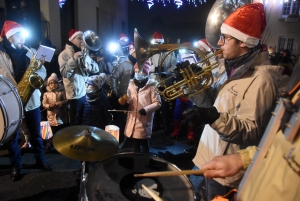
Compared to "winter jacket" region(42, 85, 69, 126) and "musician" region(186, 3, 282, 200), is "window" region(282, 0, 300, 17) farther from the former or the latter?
"musician" region(186, 3, 282, 200)

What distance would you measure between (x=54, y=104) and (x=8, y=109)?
2.54 meters

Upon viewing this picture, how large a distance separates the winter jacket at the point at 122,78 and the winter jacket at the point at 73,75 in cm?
63

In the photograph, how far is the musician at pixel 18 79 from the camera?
3.73 metres

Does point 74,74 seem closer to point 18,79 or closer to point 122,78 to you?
point 122,78

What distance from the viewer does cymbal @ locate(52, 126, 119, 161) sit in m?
2.24

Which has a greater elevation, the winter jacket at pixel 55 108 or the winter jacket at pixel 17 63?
the winter jacket at pixel 17 63

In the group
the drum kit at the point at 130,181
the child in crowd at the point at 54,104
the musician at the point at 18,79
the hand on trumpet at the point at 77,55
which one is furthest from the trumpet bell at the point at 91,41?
the drum kit at the point at 130,181

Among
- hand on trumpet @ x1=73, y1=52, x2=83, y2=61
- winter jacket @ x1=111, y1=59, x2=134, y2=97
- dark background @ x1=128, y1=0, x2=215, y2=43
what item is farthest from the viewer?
dark background @ x1=128, y1=0, x2=215, y2=43

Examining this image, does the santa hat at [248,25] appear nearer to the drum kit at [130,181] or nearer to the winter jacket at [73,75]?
the drum kit at [130,181]

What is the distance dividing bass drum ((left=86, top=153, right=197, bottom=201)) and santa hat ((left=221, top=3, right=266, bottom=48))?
1.25m

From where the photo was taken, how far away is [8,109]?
2.62 metres

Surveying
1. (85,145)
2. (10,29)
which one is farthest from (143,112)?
(10,29)

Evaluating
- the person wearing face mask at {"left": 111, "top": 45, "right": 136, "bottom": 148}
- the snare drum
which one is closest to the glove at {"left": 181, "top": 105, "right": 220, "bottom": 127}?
the snare drum

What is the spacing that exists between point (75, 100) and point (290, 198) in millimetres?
4780
